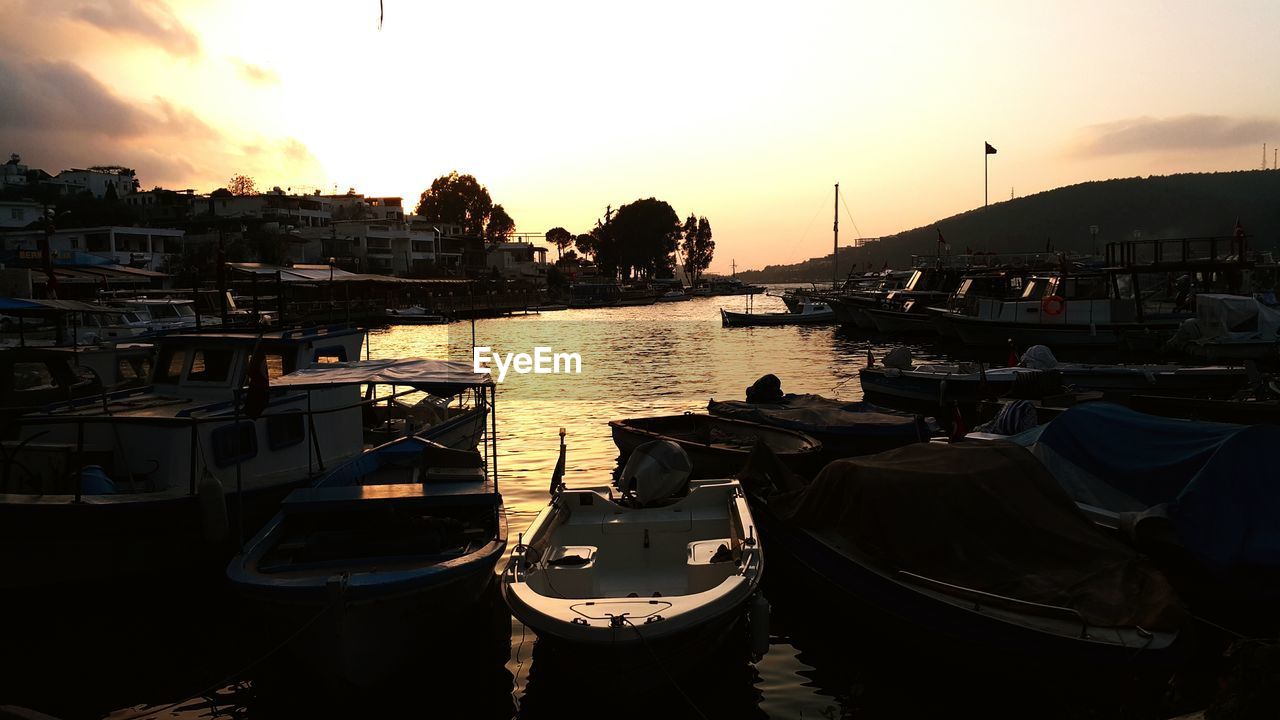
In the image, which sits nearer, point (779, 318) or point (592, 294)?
point (779, 318)

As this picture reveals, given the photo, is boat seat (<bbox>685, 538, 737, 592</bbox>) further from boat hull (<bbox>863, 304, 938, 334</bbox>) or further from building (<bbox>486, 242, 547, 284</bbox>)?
building (<bbox>486, 242, 547, 284</bbox>)

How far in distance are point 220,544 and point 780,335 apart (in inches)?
2467

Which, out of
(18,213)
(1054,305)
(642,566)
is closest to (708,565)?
(642,566)

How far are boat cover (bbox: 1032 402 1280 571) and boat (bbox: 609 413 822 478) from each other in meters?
5.59

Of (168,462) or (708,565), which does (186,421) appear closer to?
(168,462)

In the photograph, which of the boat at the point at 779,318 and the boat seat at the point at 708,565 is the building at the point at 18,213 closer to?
the boat at the point at 779,318

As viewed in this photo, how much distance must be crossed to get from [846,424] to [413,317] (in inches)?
2958

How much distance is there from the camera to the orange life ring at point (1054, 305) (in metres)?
44.1

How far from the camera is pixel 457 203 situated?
15812 cm

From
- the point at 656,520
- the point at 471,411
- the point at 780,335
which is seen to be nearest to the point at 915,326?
the point at 780,335

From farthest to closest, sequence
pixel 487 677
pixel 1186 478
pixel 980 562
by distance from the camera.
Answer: pixel 1186 478 < pixel 487 677 < pixel 980 562

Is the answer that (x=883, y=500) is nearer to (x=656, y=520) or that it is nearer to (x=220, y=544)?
(x=656, y=520)

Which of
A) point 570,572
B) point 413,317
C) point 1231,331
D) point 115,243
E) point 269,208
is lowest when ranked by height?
point 570,572

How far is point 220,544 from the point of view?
43.1ft
